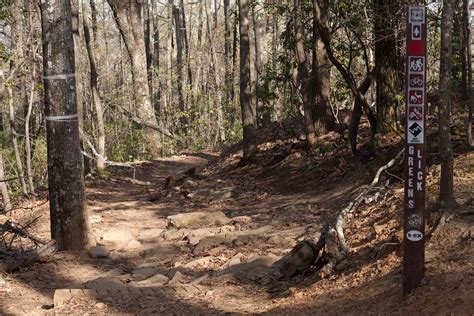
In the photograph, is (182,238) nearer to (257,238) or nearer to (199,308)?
(257,238)

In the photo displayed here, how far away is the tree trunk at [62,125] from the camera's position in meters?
7.50

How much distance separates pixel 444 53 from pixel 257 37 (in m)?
17.5

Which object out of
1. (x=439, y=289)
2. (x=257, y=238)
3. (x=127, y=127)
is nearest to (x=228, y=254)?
(x=257, y=238)

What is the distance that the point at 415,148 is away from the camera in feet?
14.2

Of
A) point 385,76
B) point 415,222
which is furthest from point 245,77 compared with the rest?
point 415,222

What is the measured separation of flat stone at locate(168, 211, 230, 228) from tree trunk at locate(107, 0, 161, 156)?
11.4m

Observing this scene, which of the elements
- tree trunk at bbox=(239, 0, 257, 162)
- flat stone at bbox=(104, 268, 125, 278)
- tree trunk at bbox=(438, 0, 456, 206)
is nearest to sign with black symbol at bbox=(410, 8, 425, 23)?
tree trunk at bbox=(438, 0, 456, 206)

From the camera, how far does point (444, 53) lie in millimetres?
5191

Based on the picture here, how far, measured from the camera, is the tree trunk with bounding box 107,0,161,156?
2066cm

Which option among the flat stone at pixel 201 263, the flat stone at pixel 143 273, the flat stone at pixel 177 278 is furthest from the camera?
the flat stone at pixel 201 263

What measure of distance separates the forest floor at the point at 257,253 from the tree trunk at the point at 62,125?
526 mm

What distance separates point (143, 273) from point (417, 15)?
476 centimetres

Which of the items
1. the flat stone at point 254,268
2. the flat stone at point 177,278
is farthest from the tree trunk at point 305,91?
the flat stone at point 177,278

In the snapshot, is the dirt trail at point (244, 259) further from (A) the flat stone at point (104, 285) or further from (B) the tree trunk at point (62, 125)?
(B) the tree trunk at point (62, 125)
